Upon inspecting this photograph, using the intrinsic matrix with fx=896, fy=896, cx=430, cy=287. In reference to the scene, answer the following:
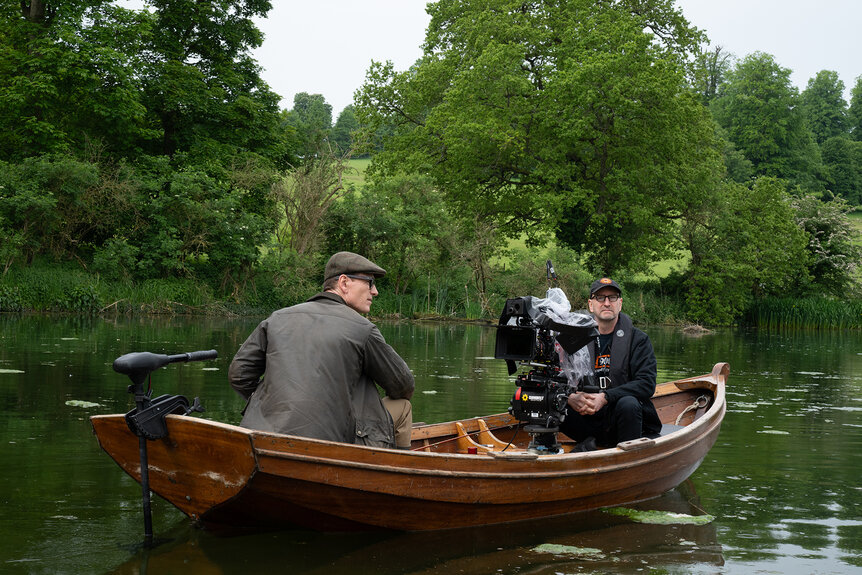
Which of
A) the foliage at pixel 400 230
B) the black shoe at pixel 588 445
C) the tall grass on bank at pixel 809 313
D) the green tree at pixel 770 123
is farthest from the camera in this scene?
the green tree at pixel 770 123

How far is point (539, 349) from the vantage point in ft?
18.9

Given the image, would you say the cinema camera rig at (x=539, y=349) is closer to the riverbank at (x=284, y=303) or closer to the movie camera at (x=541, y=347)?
the movie camera at (x=541, y=347)

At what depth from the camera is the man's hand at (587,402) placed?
20.4 ft

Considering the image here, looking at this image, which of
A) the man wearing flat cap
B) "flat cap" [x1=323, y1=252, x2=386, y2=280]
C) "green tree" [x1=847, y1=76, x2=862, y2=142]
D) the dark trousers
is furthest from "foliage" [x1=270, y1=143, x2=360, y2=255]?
"green tree" [x1=847, y1=76, x2=862, y2=142]

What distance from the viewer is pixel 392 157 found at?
35.3 meters

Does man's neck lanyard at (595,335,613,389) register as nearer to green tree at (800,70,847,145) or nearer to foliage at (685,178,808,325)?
foliage at (685,178,808,325)

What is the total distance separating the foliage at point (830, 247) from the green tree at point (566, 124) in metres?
6.48

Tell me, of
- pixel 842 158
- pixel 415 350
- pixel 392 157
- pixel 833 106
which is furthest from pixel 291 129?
pixel 833 106

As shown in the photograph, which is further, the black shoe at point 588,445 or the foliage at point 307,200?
the foliage at point 307,200

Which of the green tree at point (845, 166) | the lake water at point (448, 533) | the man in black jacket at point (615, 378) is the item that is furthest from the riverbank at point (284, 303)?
the green tree at point (845, 166)

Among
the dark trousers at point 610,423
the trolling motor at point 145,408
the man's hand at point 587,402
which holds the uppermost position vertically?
the trolling motor at point 145,408

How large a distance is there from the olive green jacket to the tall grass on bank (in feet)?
109

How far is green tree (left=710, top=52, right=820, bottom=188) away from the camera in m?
58.2

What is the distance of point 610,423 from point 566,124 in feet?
81.0
